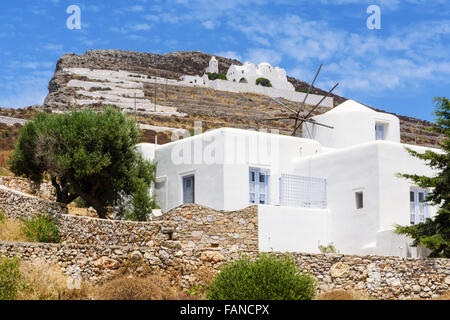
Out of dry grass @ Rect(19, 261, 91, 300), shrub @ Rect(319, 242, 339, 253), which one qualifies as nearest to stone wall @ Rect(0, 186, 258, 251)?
shrub @ Rect(319, 242, 339, 253)

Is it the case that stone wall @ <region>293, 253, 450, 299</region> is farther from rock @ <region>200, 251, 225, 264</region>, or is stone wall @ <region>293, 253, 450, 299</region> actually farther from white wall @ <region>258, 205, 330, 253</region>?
white wall @ <region>258, 205, 330, 253</region>

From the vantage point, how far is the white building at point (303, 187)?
21.3 metres

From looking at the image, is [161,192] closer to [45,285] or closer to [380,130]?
[380,130]

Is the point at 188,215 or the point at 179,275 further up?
the point at 188,215

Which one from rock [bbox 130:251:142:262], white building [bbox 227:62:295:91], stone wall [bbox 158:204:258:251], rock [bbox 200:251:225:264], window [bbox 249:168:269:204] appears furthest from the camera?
white building [bbox 227:62:295:91]

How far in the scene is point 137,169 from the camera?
2500cm

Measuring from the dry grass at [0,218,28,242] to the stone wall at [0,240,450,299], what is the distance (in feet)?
11.1

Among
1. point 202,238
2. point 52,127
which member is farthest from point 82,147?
point 202,238

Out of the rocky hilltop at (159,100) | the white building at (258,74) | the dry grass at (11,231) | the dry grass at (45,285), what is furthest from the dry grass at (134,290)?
the white building at (258,74)

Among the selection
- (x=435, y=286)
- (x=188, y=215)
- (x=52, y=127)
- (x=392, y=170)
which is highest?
(x=52, y=127)

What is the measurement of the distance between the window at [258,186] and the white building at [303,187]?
0.12 feet

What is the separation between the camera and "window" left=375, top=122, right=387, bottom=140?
28.0 metres
